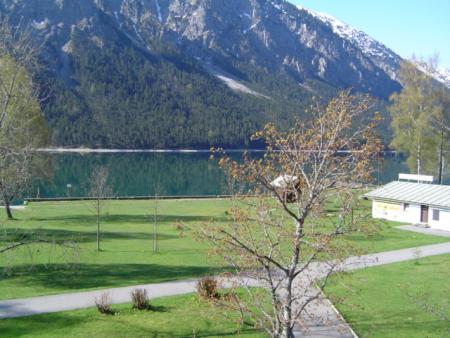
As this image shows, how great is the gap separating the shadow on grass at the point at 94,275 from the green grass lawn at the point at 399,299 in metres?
5.77

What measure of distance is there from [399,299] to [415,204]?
20.4m

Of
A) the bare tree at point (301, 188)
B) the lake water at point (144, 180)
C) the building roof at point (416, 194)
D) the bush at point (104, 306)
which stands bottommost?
the lake water at point (144, 180)

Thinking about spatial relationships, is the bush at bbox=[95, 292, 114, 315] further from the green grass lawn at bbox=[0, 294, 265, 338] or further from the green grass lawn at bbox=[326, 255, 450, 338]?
the green grass lawn at bbox=[326, 255, 450, 338]

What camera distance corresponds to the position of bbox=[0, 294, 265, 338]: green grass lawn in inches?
551

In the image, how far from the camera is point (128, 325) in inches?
578

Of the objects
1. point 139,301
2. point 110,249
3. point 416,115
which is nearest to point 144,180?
point 416,115

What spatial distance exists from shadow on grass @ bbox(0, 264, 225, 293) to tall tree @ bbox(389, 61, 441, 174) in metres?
29.5

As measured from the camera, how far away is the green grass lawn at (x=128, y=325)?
14008mm

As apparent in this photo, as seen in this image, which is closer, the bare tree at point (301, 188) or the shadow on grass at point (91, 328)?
the bare tree at point (301, 188)

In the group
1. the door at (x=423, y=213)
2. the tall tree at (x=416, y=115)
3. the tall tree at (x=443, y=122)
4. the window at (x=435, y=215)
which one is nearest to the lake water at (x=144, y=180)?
the tall tree at (x=416, y=115)

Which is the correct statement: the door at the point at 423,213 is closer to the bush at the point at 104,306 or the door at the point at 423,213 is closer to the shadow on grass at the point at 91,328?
the shadow on grass at the point at 91,328

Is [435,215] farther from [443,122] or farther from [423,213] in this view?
[443,122]

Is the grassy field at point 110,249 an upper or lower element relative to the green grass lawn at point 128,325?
lower

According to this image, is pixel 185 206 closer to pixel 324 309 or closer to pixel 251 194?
pixel 324 309
